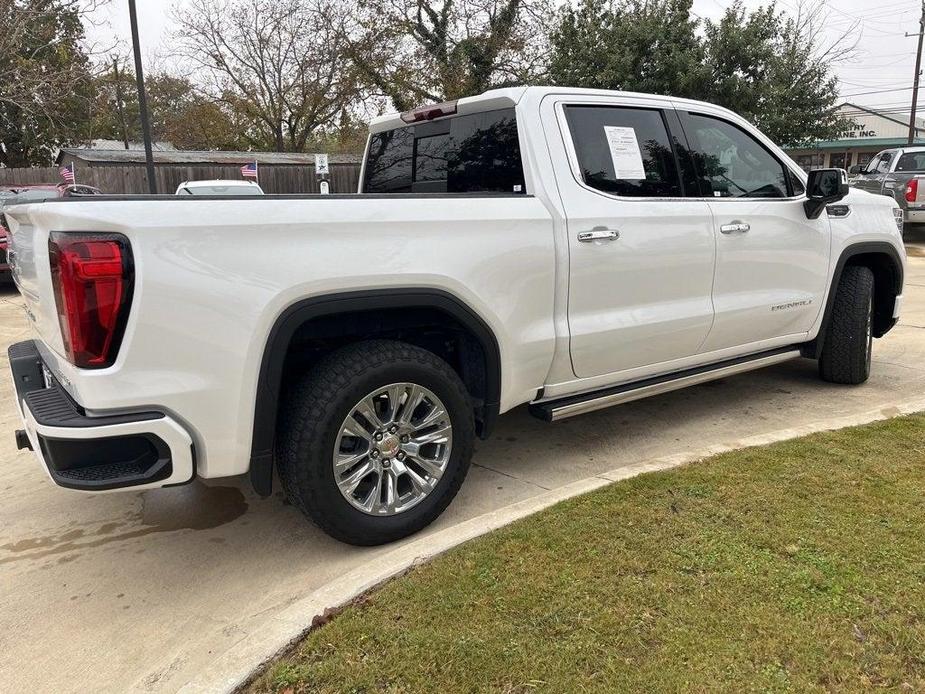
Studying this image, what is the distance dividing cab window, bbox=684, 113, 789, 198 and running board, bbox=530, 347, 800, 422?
1012mm

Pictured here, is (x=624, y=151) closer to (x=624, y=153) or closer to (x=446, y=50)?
(x=624, y=153)

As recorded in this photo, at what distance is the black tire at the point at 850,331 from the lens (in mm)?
4992

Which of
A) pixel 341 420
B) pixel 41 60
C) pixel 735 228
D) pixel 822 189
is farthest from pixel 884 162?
pixel 41 60

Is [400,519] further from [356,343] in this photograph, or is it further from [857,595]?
[857,595]

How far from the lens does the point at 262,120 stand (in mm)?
35000

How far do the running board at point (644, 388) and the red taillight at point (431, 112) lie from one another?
1.67 meters

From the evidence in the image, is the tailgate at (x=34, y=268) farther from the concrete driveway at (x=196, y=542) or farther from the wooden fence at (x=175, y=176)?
the wooden fence at (x=175, y=176)

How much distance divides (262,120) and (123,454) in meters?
35.4

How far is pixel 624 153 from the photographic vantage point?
3811 mm

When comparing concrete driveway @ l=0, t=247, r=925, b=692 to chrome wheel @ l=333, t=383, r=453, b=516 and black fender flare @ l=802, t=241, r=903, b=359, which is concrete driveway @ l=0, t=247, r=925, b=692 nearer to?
chrome wheel @ l=333, t=383, r=453, b=516

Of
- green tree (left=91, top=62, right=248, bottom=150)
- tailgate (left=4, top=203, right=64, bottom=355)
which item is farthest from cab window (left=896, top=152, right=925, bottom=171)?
green tree (left=91, top=62, right=248, bottom=150)

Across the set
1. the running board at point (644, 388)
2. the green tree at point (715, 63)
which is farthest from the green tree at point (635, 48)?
the running board at point (644, 388)

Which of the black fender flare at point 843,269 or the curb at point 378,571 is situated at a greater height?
the black fender flare at point 843,269

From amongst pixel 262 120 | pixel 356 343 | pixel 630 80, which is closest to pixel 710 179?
pixel 356 343
